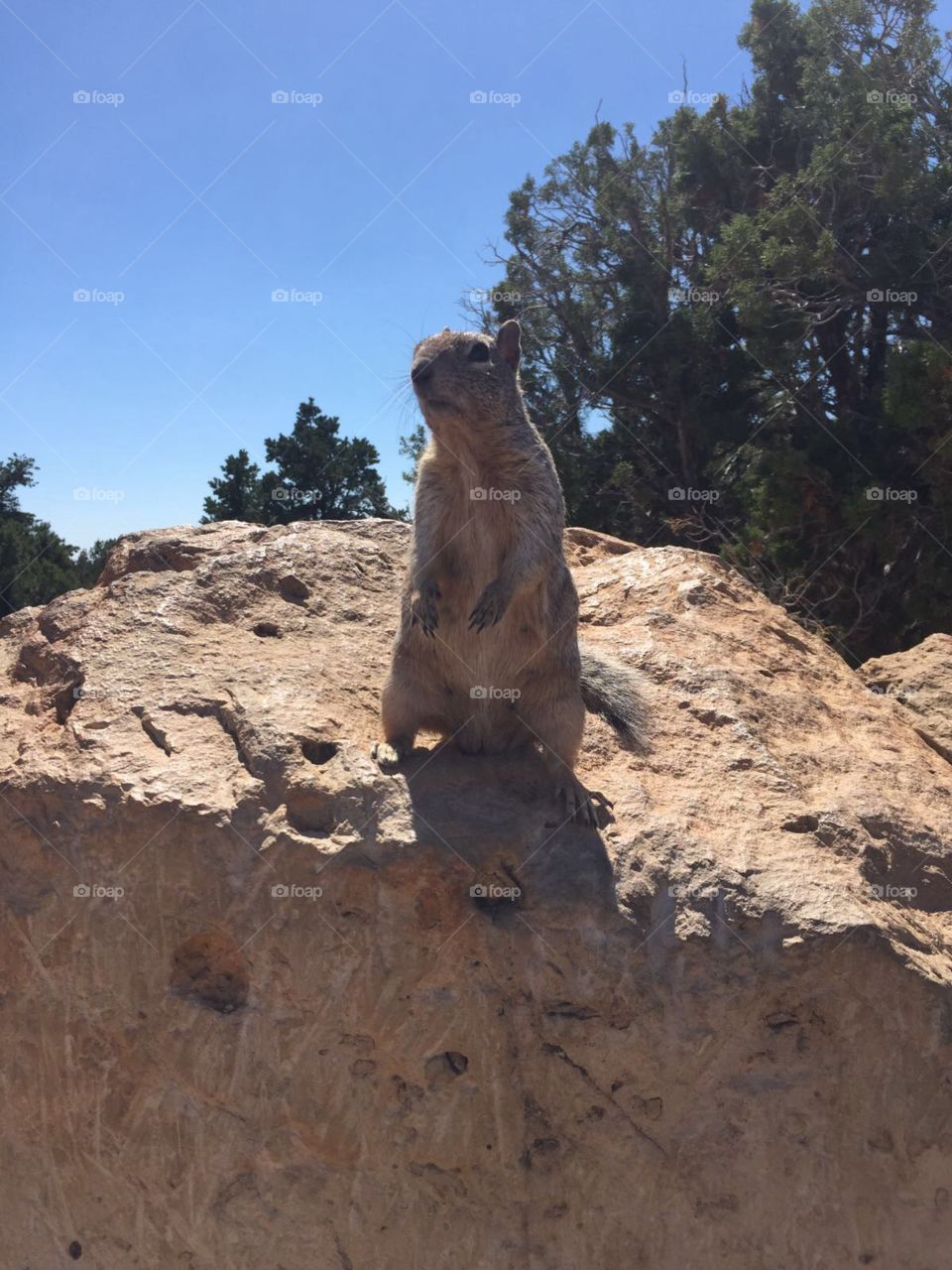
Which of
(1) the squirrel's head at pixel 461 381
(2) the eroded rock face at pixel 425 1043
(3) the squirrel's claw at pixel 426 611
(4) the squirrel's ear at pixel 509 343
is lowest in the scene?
(2) the eroded rock face at pixel 425 1043

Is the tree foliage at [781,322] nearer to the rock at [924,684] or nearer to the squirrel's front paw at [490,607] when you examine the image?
the rock at [924,684]

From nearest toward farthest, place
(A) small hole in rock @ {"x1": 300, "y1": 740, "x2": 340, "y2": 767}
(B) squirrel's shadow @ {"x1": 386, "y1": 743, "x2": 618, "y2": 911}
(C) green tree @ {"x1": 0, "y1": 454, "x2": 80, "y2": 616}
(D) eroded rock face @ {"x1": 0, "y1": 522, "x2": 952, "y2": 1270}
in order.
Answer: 1. (D) eroded rock face @ {"x1": 0, "y1": 522, "x2": 952, "y2": 1270}
2. (B) squirrel's shadow @ {"x1": 386, "y1": 743, "x2": 618, "y2": 911}
3. (A) small hole in rock @ {"x1": 300, "y1": 740, "x2": 340, "y2": 767}
4. (C) green tree @ {"x1": 0, "y1": 454, "x2": 80, "y2": 616}

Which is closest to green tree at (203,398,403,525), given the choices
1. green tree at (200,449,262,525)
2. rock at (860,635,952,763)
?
green tree at (200,449,262,525)

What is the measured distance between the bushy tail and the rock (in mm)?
2175

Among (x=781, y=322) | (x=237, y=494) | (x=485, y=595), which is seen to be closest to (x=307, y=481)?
(x=237, y=494)

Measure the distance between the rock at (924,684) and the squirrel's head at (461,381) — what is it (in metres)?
3.40

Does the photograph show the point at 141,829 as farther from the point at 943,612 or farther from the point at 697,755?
the point at 943,612

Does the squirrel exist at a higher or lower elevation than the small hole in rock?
higher

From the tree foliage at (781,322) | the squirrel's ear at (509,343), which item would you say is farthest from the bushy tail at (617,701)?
the tree foliage at (781,322)

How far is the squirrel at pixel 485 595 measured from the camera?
17.4ft

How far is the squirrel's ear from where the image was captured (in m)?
6.08

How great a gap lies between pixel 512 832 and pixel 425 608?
122cm

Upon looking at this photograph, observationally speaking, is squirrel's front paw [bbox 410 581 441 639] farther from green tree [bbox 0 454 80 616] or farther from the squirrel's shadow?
green tree [bbox 0 454 80 616]

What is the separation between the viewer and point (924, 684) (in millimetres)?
7426
